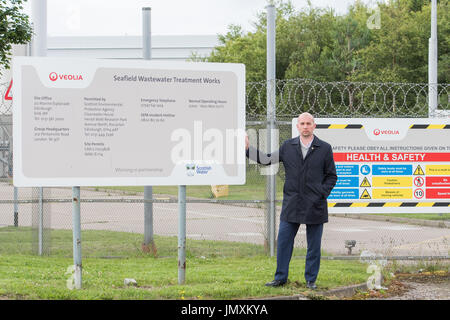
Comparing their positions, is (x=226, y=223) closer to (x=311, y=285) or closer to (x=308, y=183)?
(x=311, y=285)

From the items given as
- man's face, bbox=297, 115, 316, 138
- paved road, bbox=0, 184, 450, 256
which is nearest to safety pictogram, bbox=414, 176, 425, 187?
paved road, bbox=0, 184, 450, 256

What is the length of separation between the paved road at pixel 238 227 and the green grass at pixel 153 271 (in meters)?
1.60

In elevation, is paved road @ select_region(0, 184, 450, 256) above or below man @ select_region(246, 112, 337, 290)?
below

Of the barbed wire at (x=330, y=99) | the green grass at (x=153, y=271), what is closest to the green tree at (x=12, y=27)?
the barbed wire at (x=330, y=99)

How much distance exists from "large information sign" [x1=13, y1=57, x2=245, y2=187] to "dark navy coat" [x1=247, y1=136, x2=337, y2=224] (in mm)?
583

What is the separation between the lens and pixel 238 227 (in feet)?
51.9

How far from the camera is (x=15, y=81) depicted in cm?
722

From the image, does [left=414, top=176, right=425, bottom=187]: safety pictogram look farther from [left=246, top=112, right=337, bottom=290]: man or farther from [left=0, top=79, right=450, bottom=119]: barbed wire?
[left=246, top=112, right=337, bottom=290]: man

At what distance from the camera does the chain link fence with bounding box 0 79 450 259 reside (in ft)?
34.7

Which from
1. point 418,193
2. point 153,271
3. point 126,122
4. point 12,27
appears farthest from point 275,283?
point 12,27

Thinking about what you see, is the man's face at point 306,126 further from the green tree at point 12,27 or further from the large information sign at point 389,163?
the green tree at point 12,27

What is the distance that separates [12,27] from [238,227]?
6.71 metres

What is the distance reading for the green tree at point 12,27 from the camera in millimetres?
11867
